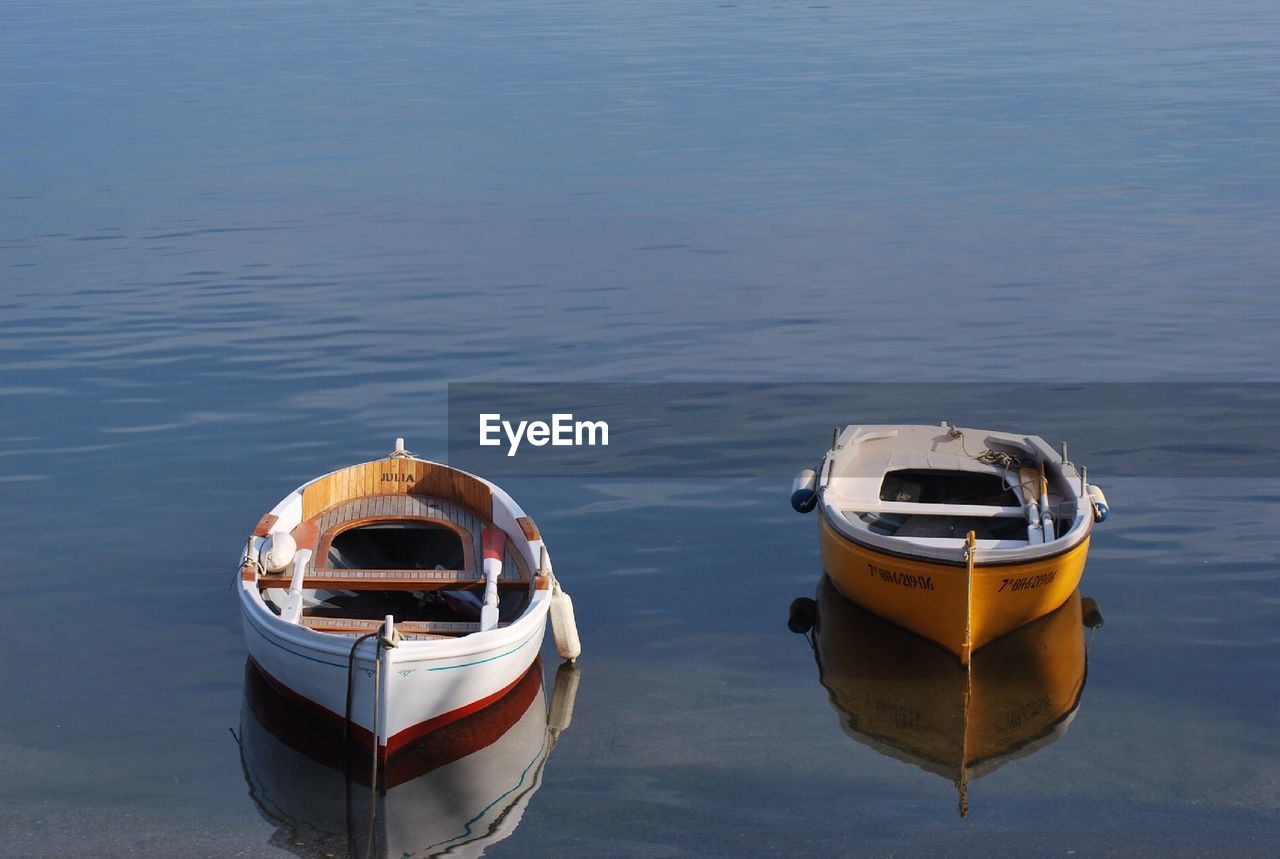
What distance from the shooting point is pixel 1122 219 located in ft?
128

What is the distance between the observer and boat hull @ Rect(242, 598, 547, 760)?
1369 centimetres

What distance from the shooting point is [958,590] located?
15.6 meters

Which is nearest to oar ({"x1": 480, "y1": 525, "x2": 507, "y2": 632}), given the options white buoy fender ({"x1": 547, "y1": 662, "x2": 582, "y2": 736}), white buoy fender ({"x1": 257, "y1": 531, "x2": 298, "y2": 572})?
white buoy fender ({"x1": 547, "y1": 662, "x2": 582, "y2": 736})

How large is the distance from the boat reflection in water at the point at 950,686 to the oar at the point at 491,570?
11.2 feet

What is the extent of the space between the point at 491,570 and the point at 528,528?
3.20 ft

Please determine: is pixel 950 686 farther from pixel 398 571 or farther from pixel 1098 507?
pixel 398 571

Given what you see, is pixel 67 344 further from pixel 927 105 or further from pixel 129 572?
pixel 927 105

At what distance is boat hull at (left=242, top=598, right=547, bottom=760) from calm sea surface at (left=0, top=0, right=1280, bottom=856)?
2.36ft

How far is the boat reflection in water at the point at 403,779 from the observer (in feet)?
42.7

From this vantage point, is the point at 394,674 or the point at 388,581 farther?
the point at 388,581

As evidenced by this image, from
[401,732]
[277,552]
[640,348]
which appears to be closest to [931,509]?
[401,732]

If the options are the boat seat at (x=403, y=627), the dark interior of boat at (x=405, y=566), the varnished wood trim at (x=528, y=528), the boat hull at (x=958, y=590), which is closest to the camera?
the boat seat at (x=403, y=627)

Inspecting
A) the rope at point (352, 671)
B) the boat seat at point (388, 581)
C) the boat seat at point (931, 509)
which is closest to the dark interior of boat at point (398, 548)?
the boat seat at point (388, 581)

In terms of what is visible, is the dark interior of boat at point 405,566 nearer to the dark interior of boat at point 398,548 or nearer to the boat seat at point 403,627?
the dark interior of boat at point 398,548
